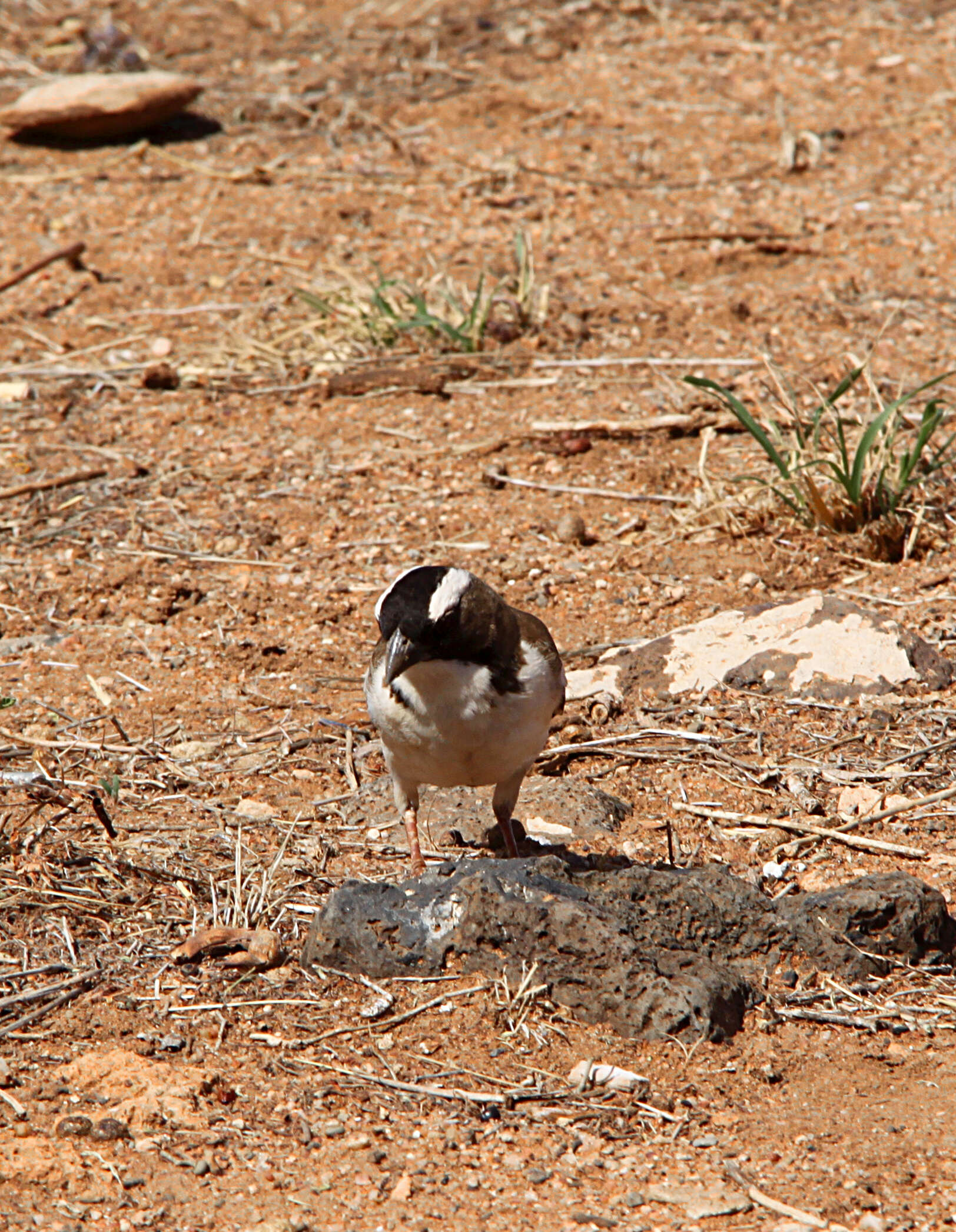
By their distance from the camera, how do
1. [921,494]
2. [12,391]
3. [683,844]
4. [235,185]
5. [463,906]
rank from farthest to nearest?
[235,185] < [12,391] < [921,494] < [683,844] < [463,906]

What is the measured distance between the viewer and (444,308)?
32.4ft

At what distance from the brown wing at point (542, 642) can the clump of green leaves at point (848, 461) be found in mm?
2117

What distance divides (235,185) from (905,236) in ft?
18.0

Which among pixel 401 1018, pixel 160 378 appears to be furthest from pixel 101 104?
pixel 401 1018

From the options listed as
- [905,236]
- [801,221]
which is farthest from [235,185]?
[905,236]

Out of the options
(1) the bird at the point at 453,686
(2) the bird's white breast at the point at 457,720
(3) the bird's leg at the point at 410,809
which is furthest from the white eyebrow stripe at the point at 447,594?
(3) the bird's leg at the point at 410,809

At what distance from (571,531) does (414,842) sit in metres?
3.13

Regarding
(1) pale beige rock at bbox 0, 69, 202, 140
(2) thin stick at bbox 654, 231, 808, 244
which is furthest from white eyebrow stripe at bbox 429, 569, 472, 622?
(1) pale beige rock at bbox 0, 69, 202, 140

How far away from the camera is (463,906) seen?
445 cm

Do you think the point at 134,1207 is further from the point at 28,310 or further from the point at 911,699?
the point at 28,310

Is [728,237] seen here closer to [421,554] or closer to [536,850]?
[421,554]

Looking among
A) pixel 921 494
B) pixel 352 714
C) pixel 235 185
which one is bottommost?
pixel 352 714

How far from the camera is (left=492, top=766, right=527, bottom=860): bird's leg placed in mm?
5270

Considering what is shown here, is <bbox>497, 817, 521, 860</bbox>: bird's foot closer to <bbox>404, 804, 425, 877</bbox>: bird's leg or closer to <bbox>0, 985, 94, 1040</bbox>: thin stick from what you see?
<bbox>404, 804, 425, 877</bbox>: bird's leg
